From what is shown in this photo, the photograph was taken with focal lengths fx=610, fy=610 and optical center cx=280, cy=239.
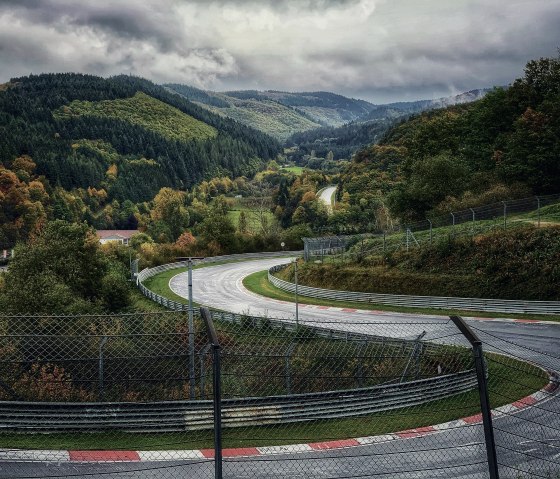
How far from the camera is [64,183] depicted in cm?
15938

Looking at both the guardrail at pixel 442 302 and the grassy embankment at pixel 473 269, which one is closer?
the guardrail at pixel 442 302

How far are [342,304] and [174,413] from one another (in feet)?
106

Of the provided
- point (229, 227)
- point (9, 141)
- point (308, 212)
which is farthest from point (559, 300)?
point (9, 141)

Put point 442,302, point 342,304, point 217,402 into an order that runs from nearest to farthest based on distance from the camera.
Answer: point 217,402
point 442,302
point 342,304

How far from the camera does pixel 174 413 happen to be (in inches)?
469

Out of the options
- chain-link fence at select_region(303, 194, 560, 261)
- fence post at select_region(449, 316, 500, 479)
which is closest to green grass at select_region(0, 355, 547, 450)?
fence post at select_region(449, 316, 500, 479)

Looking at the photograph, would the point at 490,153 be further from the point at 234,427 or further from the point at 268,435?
the point at 234,427

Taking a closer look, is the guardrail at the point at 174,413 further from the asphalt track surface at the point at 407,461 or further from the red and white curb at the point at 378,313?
the red and white curb at the point at 378,313

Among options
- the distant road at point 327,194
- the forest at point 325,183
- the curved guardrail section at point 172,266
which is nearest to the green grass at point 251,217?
the forest at point 325,183

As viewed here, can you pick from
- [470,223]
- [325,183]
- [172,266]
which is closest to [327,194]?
[325,183]

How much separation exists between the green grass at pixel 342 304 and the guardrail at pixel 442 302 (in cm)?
38

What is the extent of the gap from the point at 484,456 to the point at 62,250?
32842 millimetres

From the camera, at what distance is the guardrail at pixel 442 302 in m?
35.4

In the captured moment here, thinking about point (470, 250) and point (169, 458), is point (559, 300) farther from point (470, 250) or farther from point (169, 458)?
point (169, 458)
